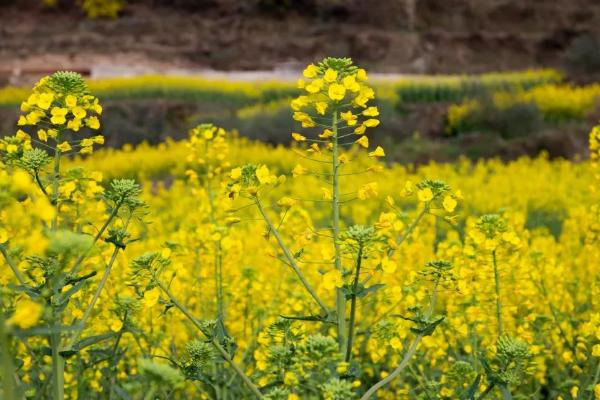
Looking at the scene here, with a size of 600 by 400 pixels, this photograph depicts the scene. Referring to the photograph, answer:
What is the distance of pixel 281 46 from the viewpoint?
21.9 meters

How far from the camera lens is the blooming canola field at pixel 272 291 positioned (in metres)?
1.72

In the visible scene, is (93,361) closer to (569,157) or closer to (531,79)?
(569,157)

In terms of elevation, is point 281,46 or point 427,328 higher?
point 427,328

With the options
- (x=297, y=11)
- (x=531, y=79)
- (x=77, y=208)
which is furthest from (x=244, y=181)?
(x=297, y=11)

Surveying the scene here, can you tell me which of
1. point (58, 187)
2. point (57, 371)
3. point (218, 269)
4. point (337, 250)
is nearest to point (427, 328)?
point (337, 250)

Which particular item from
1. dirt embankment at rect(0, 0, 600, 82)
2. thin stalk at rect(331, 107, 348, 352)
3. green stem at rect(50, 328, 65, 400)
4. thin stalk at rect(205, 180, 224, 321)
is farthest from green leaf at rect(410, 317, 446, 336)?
dirt embankment at rect(0, 0, 600, 82)

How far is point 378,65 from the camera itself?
2095 centimetres

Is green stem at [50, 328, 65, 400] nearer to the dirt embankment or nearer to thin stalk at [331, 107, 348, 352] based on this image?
thin stalk at [331, 107, 348, 352]

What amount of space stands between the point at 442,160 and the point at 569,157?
1.49 meters

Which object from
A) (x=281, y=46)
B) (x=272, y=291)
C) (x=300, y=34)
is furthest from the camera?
(x=300, y=34)

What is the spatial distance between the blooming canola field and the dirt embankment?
17487 mm

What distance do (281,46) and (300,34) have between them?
80 centimetres

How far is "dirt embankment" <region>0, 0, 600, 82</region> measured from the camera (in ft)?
69.6

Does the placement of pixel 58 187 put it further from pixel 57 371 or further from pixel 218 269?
pixel 218 269
